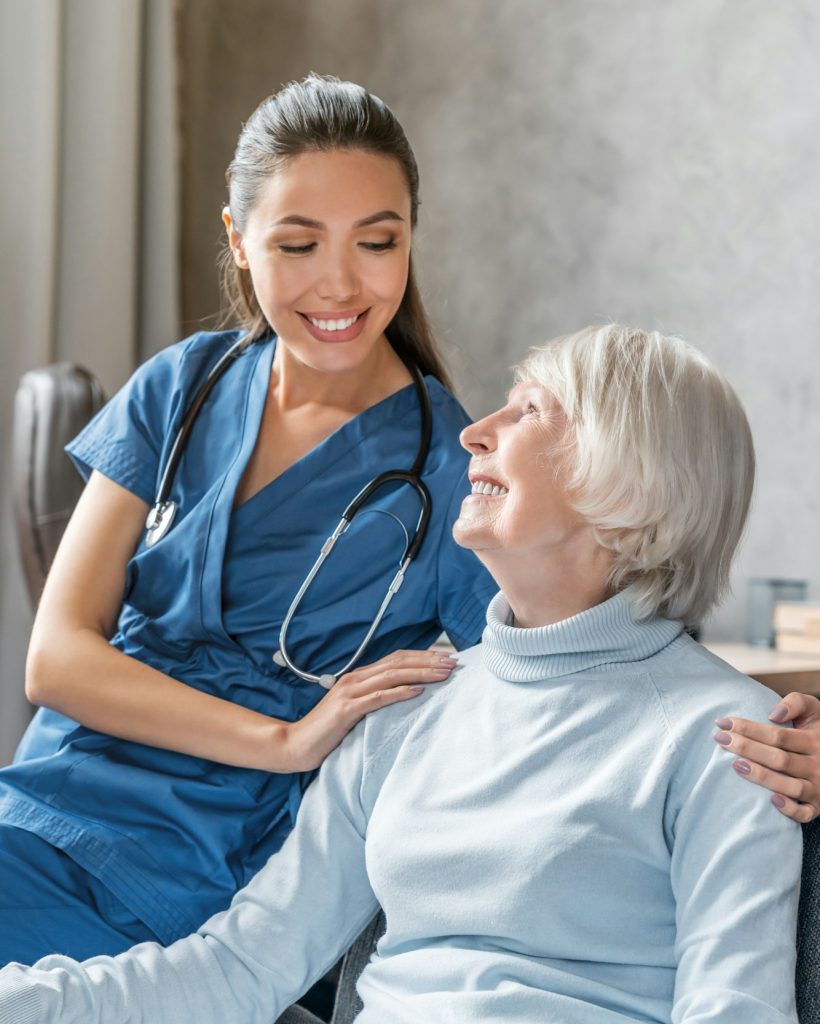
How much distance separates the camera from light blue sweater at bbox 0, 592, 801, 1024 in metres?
1.00

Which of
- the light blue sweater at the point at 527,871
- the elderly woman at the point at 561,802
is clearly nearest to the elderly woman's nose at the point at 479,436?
the elderly woman at the point at 561,802

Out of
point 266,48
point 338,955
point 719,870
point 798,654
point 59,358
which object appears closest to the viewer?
point 719,870

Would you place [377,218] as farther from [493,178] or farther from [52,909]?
[493,178]

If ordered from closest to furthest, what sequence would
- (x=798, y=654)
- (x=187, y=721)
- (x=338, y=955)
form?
1. (x=338, y=955)
2. (x=187, y=721)
3. (x=798, y=654)

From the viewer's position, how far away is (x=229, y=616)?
4.81ft

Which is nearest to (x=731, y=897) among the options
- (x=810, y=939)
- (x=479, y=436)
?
(x=810, y=939)

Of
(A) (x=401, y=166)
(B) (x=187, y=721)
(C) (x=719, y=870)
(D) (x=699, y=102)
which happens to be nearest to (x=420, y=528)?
(B) (x=187, y=721)

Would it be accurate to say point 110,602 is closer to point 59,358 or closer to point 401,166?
point 401,166

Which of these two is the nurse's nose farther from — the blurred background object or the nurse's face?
the blurred background object

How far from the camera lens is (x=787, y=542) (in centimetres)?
237

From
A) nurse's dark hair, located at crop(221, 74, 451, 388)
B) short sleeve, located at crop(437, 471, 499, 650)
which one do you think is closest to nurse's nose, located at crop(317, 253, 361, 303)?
nurse's dark hair, located at crop(221, 74, 451, 388)

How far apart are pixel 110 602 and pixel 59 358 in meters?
1.56

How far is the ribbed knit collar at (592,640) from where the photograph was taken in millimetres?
1160

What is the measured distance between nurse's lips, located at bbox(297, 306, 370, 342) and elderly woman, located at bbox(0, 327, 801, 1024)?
27 cm
